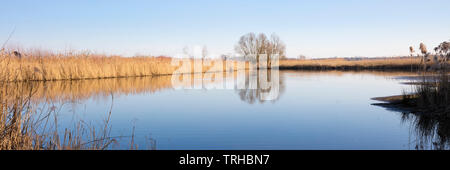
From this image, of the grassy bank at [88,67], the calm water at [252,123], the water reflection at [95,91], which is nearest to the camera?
the calm water at [252,123]

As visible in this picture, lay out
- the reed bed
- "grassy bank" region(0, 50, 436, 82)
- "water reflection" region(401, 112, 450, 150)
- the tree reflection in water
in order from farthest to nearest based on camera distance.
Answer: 1. the reed bed
2. "grassy bank" region(0, 50, 436, 82)
3. the tree reflection in water
4. "water reflection" region(401, 112, 450, 150)

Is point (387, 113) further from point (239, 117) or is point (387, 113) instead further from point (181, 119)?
point (181, 119)

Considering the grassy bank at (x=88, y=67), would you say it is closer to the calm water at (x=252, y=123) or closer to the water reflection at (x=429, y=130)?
the calm water at (x=252, y=123)

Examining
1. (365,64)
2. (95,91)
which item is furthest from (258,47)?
(95,91)

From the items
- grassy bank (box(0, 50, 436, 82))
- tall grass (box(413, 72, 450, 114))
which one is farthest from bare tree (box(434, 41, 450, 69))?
grassy bank (box(0, 50, 436, 82))

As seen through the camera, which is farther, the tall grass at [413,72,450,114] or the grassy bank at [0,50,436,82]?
the grassy bank at [0,50,436,82]

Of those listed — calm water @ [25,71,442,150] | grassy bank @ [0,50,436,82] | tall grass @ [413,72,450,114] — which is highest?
grassy bank @ [0,50,436,82]

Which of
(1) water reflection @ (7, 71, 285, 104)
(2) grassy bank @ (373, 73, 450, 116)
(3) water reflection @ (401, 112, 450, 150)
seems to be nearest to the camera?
(3) water reflection @ (401, 112, 450, 150)

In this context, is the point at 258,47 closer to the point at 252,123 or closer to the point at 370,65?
the point at 370,65

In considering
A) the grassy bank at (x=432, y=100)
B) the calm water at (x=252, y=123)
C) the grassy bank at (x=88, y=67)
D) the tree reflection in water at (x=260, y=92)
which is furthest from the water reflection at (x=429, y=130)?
the grassy bank at (x=88, y=67)

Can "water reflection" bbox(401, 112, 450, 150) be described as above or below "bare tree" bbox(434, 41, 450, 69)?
below

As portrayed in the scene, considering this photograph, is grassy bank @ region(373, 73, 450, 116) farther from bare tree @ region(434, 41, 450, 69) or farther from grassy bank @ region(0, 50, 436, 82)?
grassy bank @ region(0, 50, 436, 82)

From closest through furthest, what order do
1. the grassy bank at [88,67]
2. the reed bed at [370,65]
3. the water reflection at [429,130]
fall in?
the water reflection at [429,130] < the grassy bank at [88,67] < the reed bed at [370,65]

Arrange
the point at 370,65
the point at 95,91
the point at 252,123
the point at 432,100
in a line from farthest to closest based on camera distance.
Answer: the point at 370,65 < the point at 95,91 < the point at 432,100 < the point at 252,123
